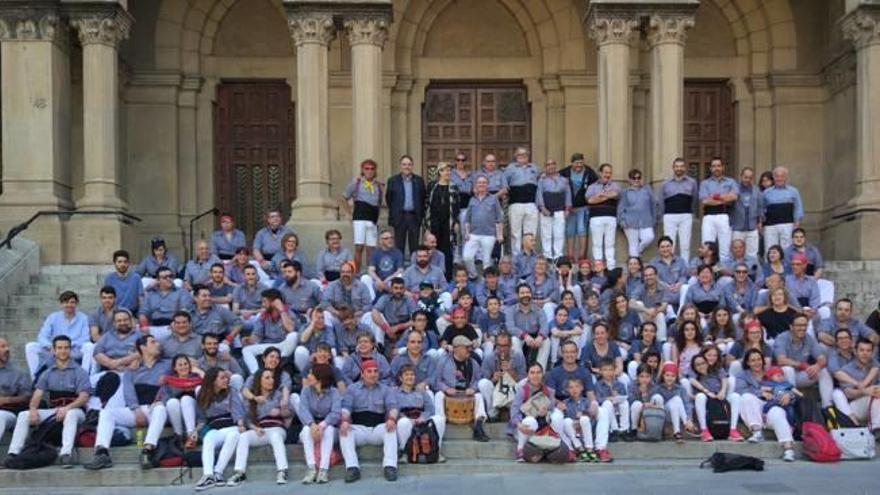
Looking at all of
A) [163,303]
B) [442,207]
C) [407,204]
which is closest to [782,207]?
[442,207]

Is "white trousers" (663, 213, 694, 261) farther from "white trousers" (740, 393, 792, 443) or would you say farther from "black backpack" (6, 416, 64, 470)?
"black backpack" (6, 416, 64, 470)

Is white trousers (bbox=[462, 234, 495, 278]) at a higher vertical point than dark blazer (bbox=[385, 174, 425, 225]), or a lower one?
lower

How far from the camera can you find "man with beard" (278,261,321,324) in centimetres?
1323

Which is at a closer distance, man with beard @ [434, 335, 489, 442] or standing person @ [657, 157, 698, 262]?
man with beard @ [434, 335, 489, 442]

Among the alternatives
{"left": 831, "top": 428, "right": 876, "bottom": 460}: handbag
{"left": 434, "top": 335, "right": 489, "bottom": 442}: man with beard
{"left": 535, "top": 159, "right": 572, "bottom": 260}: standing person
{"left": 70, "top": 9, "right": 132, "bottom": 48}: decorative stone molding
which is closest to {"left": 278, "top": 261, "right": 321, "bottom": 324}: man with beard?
{"left": 434, "top": 335, "right": 489, "bottom": 442}: man with beard

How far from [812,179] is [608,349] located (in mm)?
10782

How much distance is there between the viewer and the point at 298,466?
11055 millimetres

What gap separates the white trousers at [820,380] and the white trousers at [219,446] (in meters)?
6.08

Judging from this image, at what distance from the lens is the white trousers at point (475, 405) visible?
11.5 m

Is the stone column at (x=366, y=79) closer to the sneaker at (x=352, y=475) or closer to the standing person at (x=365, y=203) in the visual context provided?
the standing person at (x=365, y=203)

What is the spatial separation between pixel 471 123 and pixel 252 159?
4516 mm

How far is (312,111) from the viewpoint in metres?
17.7

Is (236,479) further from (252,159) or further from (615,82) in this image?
(252,159)

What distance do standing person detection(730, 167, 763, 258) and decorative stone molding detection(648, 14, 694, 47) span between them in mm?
3205
